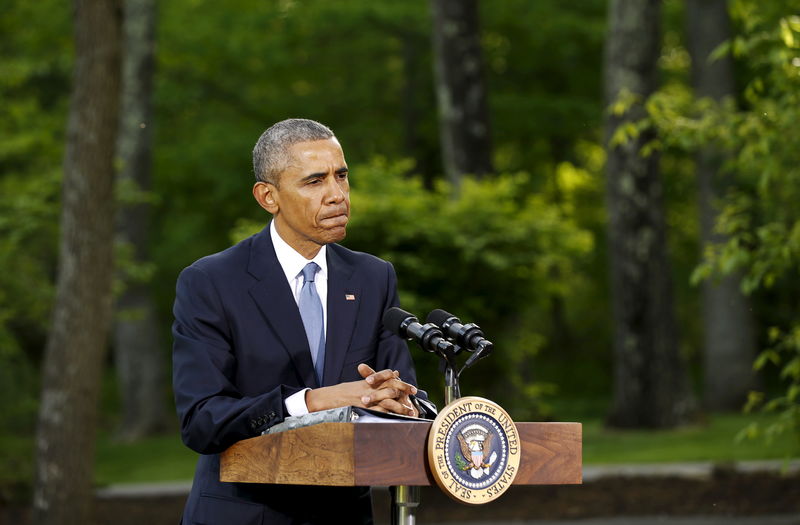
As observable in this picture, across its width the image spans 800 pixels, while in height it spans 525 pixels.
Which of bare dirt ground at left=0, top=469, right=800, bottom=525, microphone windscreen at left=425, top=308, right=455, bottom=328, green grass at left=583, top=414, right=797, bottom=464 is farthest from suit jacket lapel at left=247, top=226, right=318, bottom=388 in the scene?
green grass at left=583, top=414, right=797, bottom=464

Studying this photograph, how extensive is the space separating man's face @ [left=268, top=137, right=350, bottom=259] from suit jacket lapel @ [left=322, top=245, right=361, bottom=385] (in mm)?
165

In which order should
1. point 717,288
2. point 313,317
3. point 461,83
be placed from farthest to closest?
1. point 717,288
2. point 461,83
3. point 313,317

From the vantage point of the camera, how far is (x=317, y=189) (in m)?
3.65

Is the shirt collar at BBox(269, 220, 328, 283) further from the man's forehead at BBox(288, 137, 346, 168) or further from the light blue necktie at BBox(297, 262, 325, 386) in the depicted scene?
the man's forehead at BBox(288, 137, 346, 168)

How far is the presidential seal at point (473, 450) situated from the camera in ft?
10.3

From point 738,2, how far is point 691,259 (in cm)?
2481

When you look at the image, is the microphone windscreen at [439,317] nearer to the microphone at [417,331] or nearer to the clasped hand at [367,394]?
the microphone at [417,331]

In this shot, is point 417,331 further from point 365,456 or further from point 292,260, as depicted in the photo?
point 292,260

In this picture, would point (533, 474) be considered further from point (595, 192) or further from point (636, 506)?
point (595, 192)

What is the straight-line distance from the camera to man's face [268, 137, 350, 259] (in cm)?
364

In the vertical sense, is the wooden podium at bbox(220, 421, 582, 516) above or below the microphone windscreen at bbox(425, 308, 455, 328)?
below

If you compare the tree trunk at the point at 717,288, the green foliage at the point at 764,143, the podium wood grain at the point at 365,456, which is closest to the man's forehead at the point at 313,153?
the podium wood grain at the point at 365,456

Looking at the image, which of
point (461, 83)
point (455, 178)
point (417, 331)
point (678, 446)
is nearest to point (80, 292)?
point (455, 178)

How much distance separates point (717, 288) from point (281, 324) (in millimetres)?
20133
